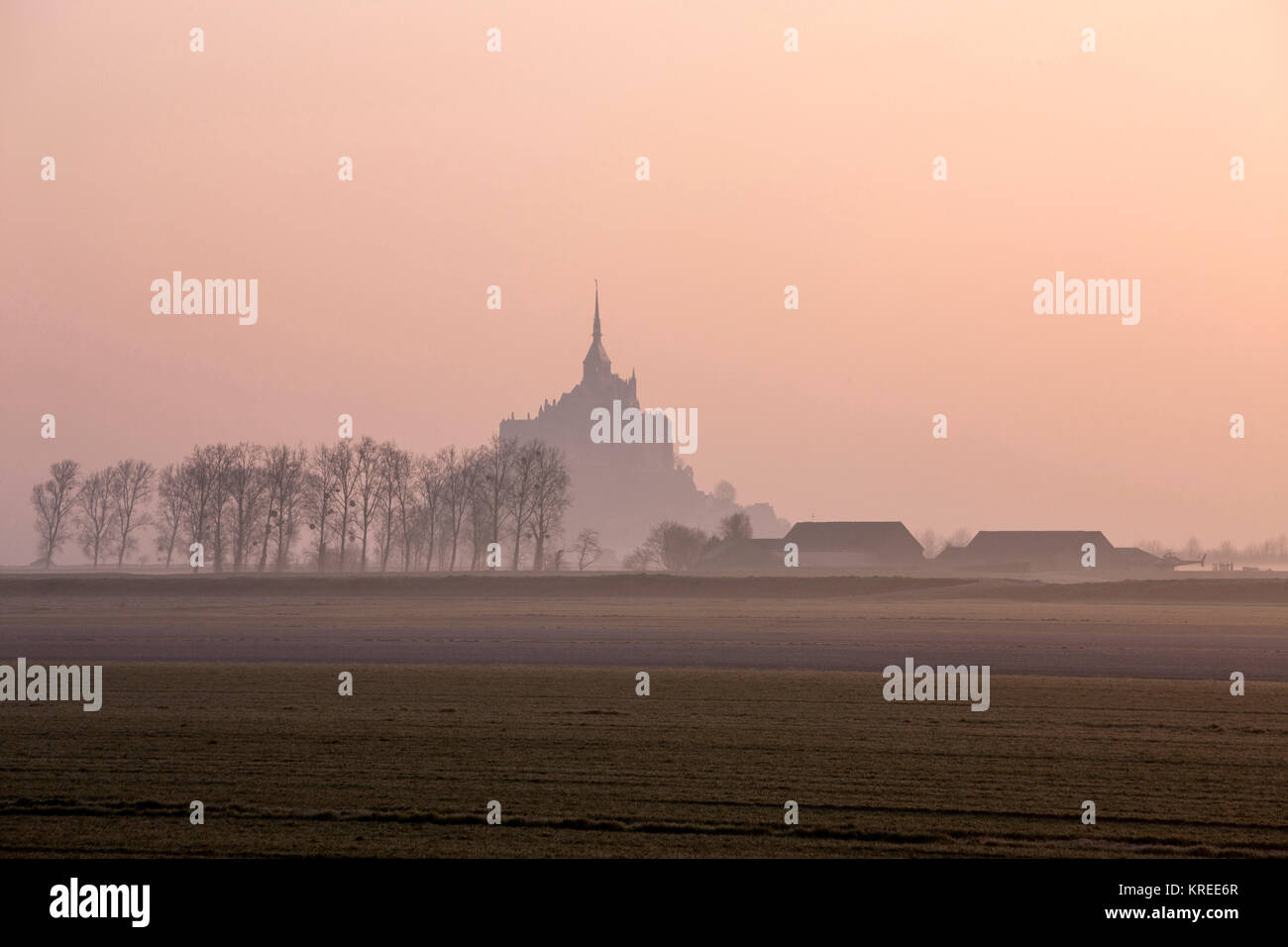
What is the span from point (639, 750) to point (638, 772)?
1.97 m

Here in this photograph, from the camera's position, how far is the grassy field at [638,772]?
51.4ft

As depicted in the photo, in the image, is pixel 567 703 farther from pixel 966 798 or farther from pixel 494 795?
pixel 966 798

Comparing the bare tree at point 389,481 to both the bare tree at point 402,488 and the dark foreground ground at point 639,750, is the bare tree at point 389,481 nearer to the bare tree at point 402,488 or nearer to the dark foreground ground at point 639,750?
the bare tree at point 402,488

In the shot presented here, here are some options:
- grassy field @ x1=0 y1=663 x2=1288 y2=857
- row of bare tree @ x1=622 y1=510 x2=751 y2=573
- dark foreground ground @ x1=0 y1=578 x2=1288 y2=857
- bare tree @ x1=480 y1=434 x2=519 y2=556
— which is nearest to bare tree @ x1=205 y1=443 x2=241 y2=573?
bare tree @ x1=480 y1=434 x2=519 y2=556

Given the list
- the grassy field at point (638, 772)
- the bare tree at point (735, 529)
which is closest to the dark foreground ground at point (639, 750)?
the grassy field at point (638, 772)

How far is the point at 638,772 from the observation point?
65.4 feet

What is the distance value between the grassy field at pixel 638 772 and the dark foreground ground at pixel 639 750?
0.08m

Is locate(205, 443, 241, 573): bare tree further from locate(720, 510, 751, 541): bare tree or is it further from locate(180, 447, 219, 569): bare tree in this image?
locate(720, 510, 751, 541): bare tree

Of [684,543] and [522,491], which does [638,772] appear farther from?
[684,543]

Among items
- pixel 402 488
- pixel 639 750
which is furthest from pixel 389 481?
pixel 639 750
